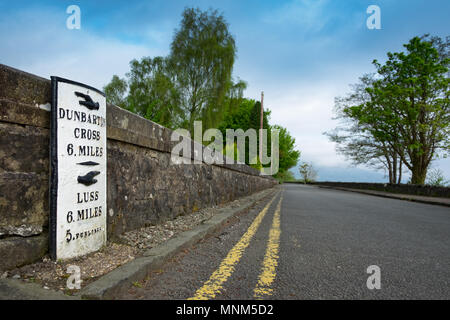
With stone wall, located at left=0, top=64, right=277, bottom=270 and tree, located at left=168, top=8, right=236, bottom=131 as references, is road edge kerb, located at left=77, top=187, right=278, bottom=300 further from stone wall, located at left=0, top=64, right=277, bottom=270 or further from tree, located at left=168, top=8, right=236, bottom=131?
tree, located at left=168, top=8, right=236, bottom=131

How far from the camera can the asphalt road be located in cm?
197

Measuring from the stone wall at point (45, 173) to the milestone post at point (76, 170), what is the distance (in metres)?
0.10

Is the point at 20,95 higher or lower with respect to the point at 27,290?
higher

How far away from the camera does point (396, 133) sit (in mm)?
22422

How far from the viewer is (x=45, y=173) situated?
83.0 inches

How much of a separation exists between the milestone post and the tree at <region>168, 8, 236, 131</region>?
20.1m

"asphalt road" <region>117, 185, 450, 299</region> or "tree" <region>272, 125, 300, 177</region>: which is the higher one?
"tree" <region>272, 125, 300, 177</region>

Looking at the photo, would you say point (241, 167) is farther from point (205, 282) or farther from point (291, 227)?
point (205, 282)

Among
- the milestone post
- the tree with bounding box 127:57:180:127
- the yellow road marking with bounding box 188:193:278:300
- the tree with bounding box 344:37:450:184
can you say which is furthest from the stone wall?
the tree with bounding box 344:37:450:184

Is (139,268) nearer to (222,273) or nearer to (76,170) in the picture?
(222,273)

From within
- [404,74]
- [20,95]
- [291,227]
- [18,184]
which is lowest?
[291,227]

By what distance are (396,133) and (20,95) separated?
85.2ft
